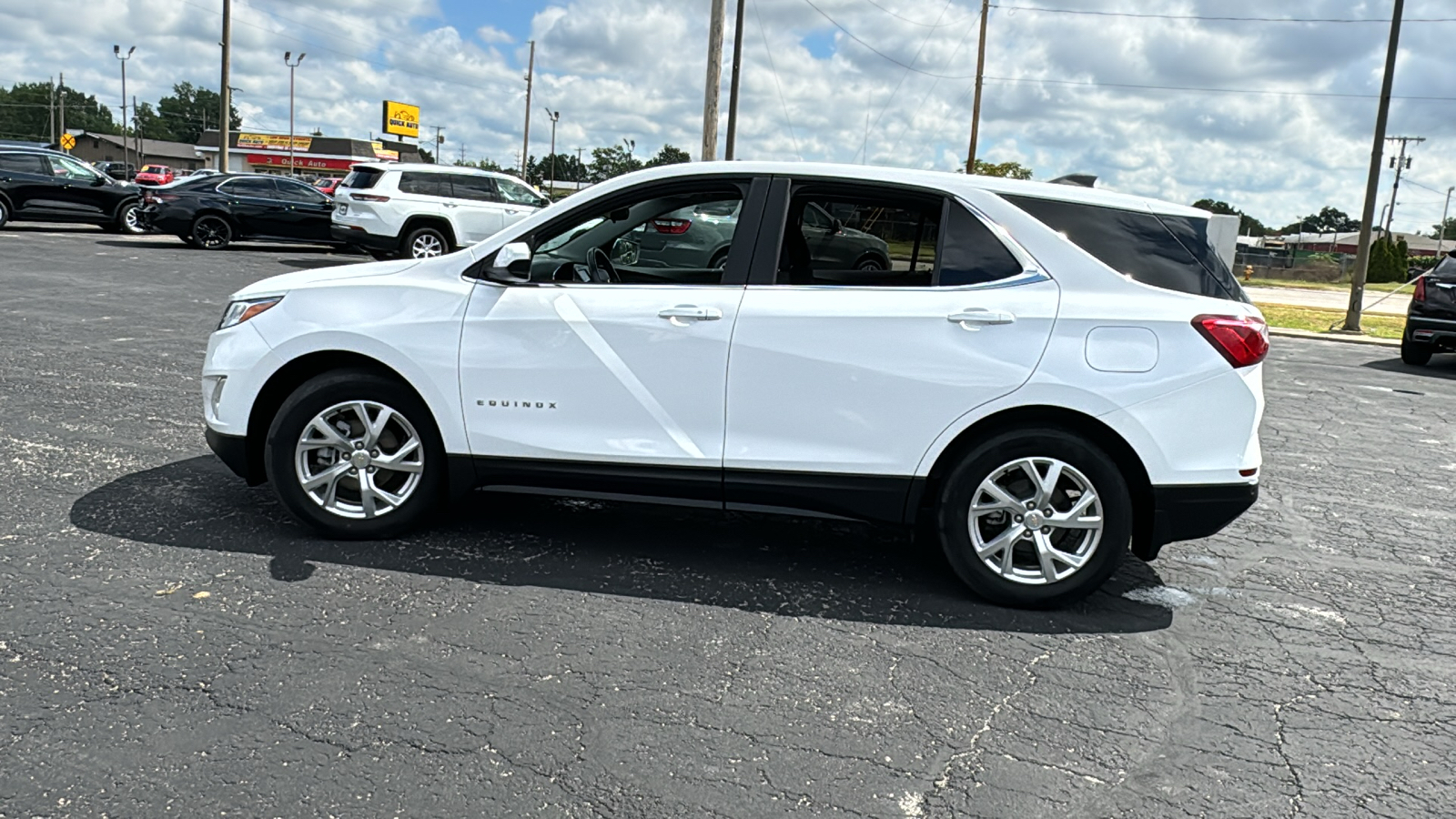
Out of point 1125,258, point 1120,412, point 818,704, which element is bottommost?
point 818,704

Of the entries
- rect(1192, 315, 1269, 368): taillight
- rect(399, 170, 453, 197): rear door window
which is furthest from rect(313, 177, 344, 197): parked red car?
rect(1192, 315, 1269, 368): taillight

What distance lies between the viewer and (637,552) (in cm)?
478

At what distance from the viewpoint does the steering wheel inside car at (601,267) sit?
478 centimetres

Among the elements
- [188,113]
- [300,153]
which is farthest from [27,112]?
[300,153]

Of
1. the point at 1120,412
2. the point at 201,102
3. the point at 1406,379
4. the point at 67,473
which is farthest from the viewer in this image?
the point at 201,102

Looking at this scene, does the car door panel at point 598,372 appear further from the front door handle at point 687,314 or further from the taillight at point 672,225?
the taillight at point 672,225

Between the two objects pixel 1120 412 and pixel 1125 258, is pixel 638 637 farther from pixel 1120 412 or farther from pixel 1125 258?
pixel 1125 258

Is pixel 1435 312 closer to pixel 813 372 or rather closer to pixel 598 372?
pixel 813 372

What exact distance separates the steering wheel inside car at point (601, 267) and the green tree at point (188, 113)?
168 metres

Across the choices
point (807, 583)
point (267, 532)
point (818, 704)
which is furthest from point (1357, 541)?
point (267, 532)

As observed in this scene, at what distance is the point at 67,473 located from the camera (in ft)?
18.0

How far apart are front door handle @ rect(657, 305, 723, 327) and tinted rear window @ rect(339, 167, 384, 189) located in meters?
15.3

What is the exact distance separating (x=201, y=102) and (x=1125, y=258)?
180 metres

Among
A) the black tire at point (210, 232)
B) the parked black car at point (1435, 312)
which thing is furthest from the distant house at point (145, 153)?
the parked black car at point (1435, 312)
